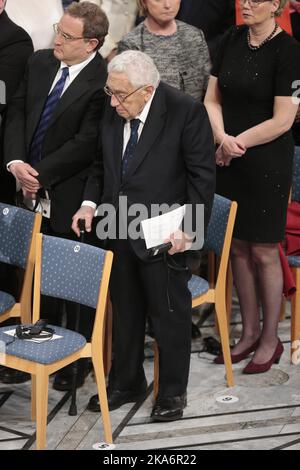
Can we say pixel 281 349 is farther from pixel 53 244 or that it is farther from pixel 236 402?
pixel 53 244

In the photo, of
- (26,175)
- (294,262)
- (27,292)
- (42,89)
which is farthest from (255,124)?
(27,292)

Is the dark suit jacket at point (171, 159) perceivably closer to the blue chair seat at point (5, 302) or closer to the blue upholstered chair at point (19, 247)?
the blue upholstered chair at point (19, 247)

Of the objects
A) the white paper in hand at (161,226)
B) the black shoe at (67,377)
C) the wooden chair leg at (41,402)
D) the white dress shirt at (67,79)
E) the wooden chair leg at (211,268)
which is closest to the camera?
the wooden chair leg at (41,402)

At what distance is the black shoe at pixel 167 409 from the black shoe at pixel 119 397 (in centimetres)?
19

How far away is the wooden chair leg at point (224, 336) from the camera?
18.9 ft

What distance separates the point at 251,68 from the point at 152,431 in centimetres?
182

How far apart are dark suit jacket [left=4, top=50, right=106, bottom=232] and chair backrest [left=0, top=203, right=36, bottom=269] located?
18 centimetres

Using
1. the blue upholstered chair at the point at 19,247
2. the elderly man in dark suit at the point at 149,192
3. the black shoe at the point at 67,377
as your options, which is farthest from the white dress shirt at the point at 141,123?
the black shoe at the point at 67,377

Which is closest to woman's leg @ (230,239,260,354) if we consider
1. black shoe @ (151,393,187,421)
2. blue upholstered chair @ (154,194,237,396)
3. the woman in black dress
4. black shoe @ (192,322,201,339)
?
the woman in black dress

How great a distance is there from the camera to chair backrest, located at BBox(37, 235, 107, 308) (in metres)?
5.09

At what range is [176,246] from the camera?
5113mm

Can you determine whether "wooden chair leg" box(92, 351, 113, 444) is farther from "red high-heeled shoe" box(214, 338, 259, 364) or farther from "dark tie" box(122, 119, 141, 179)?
"red high-heeled shoe" box(214, 338, 259, 364)

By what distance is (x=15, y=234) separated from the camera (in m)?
5.52
